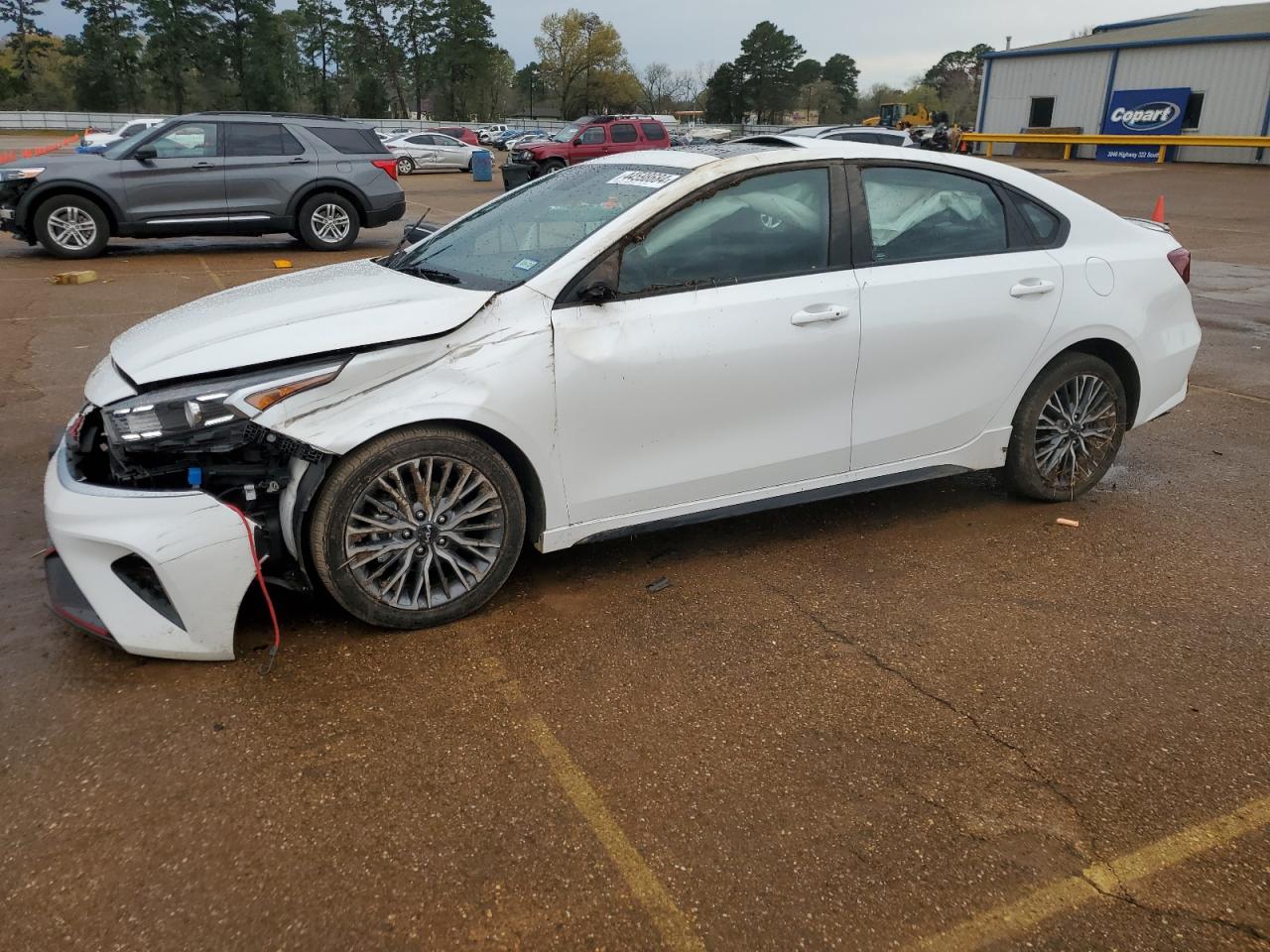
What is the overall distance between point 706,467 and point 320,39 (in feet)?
332

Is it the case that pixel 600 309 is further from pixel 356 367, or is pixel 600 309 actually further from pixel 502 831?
pixel 502 831

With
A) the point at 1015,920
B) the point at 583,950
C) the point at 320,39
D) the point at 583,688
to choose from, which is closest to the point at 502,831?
the point at 583,950

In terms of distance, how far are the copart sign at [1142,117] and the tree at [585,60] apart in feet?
219

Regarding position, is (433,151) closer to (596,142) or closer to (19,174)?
(596,142)

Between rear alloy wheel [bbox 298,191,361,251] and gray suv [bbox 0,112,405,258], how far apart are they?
1cm

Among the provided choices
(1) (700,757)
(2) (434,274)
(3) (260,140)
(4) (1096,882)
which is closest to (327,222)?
(3) (260,140)

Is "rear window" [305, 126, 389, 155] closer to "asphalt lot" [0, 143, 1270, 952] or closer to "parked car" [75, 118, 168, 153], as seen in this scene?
"parked car" [75, 118, 168, 153]

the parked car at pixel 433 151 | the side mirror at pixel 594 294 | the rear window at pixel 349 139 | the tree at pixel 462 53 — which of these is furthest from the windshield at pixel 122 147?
the tree at pixel 462 53

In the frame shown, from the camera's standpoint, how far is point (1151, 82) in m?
39.0

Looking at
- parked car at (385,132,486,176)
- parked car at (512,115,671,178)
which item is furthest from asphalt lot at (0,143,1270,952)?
parked car at (385,132,486,176)

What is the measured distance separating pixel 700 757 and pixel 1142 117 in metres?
44.4

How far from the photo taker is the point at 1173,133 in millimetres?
38438

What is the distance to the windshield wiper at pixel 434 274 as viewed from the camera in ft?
12.8

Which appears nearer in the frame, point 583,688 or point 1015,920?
point 1015,920
